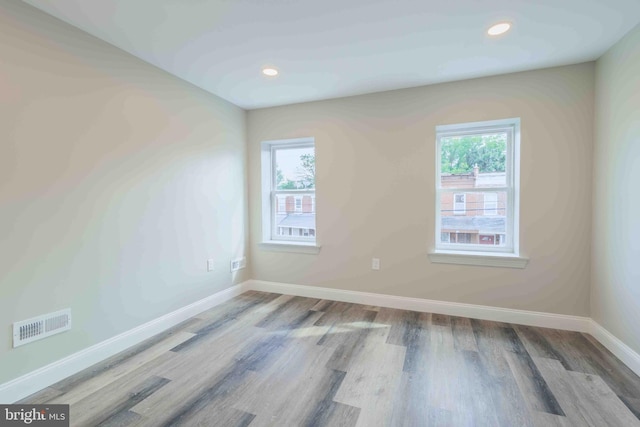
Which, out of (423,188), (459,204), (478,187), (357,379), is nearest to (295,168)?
(423,188)

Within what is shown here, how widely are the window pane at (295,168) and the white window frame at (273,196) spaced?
0.17ft

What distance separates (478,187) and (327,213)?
1.66 meters

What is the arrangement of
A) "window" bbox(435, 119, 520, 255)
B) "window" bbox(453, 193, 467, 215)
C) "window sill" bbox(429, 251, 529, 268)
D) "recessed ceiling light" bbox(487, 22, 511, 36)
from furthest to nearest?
"window" bbox(453, 193, 467, 215), "window" bbox(435, 119, 520, 255), "window sill" bbox(429, 251, 529, 268), "recessed ceiling light" bbox(487, 22, 511, 36)

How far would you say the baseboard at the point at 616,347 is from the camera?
1.95 m

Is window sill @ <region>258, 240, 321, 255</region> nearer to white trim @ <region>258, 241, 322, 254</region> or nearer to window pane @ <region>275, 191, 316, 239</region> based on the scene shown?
white trim @ <region>258, 241, 322, 254</region>

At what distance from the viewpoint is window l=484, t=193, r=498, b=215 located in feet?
9.52

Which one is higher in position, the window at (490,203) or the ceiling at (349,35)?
the ceiling at (349,35)

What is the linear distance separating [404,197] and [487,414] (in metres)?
1.98

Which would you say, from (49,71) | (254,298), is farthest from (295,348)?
(49,71)

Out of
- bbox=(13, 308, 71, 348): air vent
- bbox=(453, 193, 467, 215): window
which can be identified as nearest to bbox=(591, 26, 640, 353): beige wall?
bbox=(453, 193, 467, 215): window

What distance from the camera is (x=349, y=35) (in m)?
2.04

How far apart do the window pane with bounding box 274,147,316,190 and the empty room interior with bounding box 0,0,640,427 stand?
5 cm

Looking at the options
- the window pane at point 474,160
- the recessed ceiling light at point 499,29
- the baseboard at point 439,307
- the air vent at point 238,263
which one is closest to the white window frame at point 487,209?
the window pane at point 474,160

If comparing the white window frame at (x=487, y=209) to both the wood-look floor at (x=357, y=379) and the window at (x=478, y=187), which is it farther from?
the wood-look floor at (x=357, y=379)
